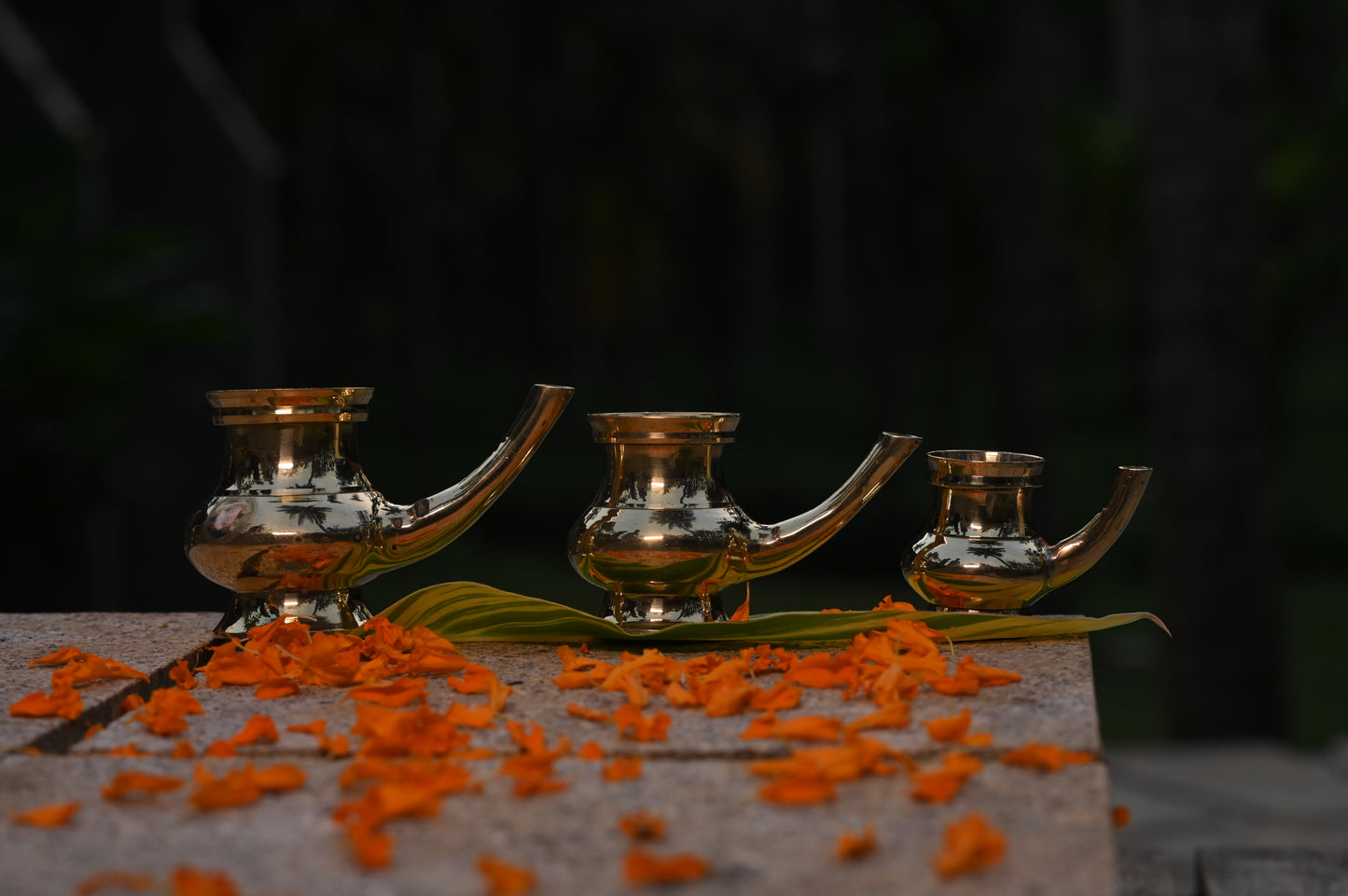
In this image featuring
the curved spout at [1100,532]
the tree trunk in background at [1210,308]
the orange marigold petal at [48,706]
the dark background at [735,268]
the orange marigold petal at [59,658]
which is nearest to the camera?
the orange marigold petal at [48,706]

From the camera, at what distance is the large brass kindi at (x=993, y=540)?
1.98 m

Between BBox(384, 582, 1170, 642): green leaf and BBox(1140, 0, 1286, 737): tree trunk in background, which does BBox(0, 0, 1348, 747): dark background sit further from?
BBox(384, 582, 1170, 642): green leaf

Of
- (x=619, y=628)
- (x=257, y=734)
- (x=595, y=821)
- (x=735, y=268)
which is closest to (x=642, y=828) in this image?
(x=595, y=821)

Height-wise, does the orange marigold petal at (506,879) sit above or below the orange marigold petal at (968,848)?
below

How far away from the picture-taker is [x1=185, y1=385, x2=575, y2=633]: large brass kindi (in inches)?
74.4

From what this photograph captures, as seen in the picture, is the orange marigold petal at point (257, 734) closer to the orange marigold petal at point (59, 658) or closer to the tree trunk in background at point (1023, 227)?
the orange marigold petal at point (59, 658)

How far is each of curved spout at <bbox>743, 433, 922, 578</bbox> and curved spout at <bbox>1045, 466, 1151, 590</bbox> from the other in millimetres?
277

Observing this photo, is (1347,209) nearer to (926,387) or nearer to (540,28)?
(540,28)

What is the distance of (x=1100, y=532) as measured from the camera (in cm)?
205

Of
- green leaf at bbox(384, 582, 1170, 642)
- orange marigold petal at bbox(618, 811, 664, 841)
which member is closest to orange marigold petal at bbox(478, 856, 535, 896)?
orange marigold petal at bbox(618, 811, 664, 841)

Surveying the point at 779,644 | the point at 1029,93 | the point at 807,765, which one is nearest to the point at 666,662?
the point at 779,644

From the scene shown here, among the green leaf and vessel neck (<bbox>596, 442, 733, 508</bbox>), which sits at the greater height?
vessel neck (<bbox>596, 442, 733, 508</bbox>)

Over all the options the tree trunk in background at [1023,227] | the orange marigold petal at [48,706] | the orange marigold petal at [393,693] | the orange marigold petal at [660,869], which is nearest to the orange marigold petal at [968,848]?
the orange marigold petal at [660,869]

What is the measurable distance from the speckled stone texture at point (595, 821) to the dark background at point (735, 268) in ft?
13.0
